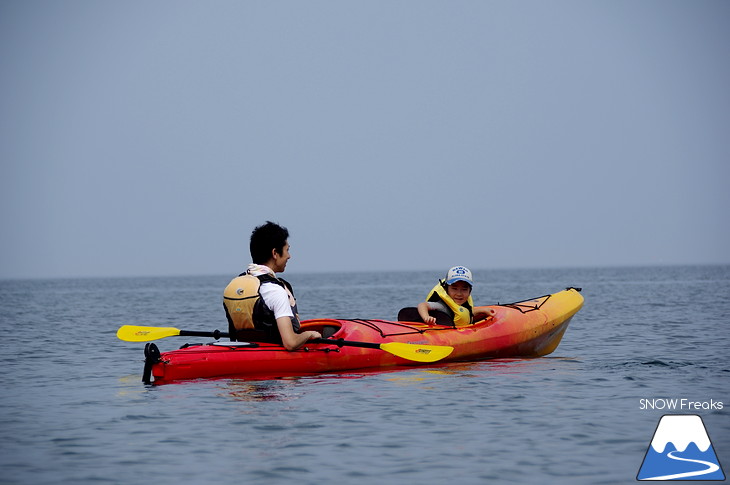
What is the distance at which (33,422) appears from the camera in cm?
821

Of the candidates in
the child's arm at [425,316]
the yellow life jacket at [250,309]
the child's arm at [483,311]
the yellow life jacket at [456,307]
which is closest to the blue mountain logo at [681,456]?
the yellow life jacket at [250,309]

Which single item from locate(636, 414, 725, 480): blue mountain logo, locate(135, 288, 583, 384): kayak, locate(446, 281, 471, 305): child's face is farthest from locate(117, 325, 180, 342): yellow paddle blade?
locate(636, 414, 725, 480): blue mountain logo

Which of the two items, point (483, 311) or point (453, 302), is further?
point (483, 311)

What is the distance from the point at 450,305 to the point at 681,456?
5.54m

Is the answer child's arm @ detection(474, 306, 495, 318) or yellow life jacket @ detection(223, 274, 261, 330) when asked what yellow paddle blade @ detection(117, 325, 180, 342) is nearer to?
yellow life jacket @ detection(223, 274, 261, 330)

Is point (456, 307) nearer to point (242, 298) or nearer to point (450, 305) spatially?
point (450, 305)

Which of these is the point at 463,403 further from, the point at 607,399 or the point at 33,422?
the point at 33,422

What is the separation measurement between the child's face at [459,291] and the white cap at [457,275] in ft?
0.21

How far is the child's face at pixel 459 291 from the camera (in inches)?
456

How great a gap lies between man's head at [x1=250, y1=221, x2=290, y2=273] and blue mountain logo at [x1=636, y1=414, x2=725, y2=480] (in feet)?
14.1

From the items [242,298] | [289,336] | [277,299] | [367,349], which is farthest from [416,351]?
[242,298]

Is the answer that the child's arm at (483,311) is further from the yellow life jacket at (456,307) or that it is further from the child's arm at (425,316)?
the child's arm at (425,316)

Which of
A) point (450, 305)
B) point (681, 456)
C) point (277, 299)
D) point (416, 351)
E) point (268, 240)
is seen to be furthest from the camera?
point (450, 305)

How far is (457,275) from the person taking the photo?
11.5 metres
